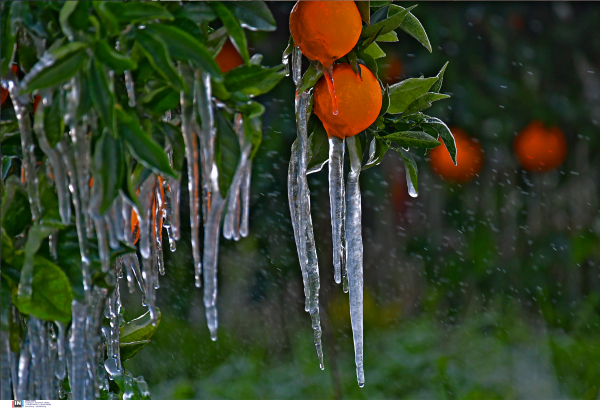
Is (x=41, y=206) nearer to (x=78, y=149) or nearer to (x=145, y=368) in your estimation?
(x=78, y=149)

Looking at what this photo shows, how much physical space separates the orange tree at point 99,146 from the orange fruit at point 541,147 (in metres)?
1.15

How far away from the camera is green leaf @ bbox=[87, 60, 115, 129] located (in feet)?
0.78

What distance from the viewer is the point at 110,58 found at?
0.79 ft

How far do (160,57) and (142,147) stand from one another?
4cm

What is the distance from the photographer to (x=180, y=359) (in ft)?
4.70

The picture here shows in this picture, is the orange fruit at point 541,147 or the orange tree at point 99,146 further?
the orange fruit at point 541,147

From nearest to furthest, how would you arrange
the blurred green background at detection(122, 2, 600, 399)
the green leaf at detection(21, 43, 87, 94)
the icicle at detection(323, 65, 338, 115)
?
the green leaf at detection(21, 43, 87, 94)
the icicle at detection(323, 65, 338, 115)
the blurred green background at detection(122, 2, 600, 399)

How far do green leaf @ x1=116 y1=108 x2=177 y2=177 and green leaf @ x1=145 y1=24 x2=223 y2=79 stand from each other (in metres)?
0.04

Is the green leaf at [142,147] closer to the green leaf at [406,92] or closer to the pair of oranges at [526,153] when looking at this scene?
the green leaf at [406,92]

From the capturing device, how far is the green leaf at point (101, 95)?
24 centimetres

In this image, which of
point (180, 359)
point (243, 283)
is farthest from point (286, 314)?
point (180, 359)

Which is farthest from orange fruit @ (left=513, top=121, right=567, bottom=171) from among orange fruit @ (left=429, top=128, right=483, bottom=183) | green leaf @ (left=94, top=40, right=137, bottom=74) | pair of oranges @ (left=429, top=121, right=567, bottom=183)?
green leaf @ (left=94, top=40, right=137, bottom=74)

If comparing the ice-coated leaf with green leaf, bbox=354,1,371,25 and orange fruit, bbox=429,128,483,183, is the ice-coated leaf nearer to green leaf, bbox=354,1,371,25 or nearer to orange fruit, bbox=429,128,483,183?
green leaf, bbox=354,1,371,25

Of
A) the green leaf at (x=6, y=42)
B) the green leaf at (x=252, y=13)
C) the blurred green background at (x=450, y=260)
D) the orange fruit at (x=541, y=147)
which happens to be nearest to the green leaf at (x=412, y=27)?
the green leaf at (x=252, y=13)
